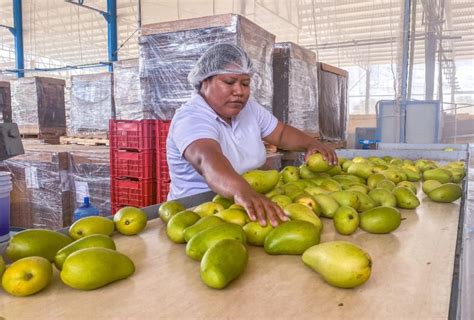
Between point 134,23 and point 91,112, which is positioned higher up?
point 134,23

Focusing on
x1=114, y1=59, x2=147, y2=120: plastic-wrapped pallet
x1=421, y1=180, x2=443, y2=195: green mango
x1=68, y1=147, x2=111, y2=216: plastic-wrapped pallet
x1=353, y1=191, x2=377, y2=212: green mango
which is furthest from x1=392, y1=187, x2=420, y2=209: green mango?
x1=114, y1=59, x2=147, y2=120: plastic-wrapped pallet

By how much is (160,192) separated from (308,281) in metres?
3.25

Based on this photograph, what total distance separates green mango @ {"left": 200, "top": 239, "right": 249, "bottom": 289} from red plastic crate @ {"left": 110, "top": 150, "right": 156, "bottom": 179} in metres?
3.24

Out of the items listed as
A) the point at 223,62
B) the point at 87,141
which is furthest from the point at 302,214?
the point at 87,141

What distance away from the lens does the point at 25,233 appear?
3.77 feet

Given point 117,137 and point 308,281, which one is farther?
point 117,137

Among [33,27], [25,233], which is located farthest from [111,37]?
[25,233]

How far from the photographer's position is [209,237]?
1.11 metres

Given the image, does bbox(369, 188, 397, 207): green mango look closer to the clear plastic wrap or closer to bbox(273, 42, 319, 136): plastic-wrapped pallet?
bbox(273, 42, 319, 136): plastic-wrapped pallet

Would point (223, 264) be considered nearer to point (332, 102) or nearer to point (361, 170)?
point (361, 170)

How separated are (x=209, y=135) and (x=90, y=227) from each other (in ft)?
2.72

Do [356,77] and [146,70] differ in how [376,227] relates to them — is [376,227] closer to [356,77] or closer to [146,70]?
[146,70]

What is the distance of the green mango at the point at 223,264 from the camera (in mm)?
934

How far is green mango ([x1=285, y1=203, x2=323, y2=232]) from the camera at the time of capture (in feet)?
4.30
